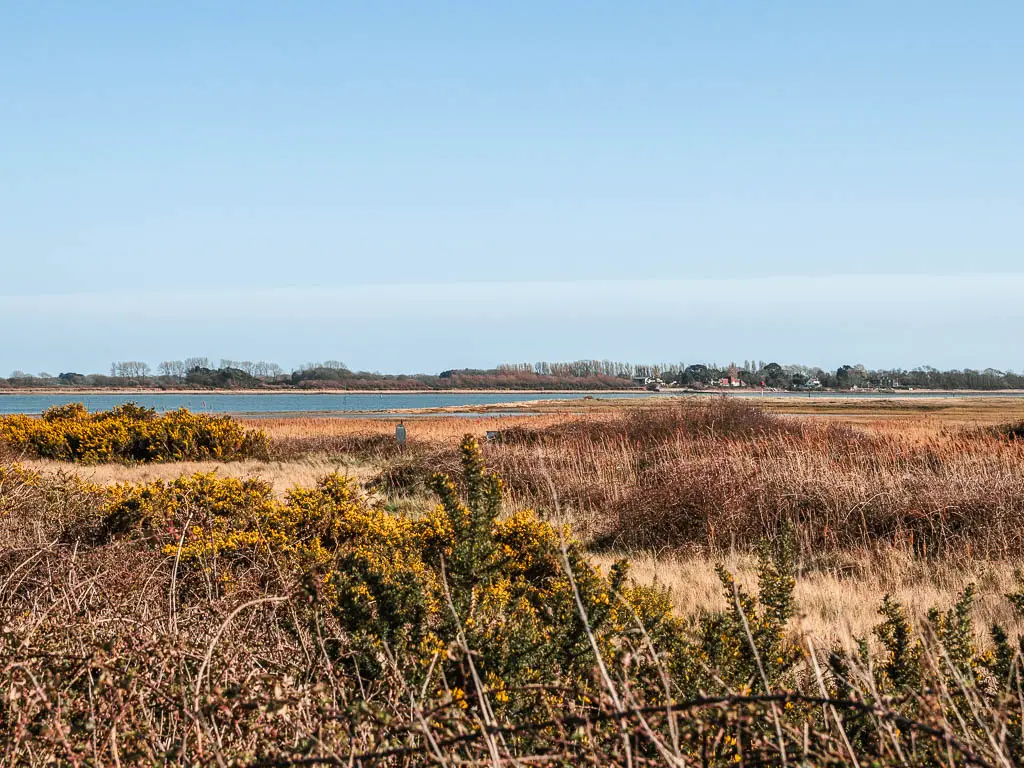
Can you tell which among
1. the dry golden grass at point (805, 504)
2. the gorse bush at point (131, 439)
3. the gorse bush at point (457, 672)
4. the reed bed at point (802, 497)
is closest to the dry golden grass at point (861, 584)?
the dry golden grass at point (805, 504)

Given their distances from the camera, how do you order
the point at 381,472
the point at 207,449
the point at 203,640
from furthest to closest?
the point at 207,449
the point at 381,472
the point at 203,640

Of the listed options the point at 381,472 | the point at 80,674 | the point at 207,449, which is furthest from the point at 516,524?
the point at 207,449

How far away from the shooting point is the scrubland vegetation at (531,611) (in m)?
2.33

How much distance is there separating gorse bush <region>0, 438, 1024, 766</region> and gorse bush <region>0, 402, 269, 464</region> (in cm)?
1352

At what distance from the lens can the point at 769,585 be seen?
14.5 feet

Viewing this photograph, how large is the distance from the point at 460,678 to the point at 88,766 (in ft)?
5.19

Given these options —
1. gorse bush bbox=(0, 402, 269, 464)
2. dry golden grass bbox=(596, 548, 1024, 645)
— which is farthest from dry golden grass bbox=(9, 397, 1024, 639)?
gorse bush bbox=(0, 402, 269, 464)

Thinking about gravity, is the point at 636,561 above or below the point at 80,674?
below

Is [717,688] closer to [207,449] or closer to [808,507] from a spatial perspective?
[808,507]

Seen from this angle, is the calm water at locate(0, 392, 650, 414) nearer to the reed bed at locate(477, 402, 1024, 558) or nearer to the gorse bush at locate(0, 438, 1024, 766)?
the reed bed at locate(477, 402, 1024, 558)

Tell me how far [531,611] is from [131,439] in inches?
716

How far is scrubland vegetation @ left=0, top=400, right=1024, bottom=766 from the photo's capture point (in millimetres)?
2328

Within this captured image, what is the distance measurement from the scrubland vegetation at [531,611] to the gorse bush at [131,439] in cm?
177

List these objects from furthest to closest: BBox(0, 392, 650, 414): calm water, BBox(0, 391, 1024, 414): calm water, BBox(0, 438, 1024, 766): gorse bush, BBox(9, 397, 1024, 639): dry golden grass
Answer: BBox(0, 391, 1024, 414): calm water < BBox(0, 392, 650, 414): calm water < BBox(9, 397, 1024, 639): dry golden grass < BBox(0, 438, 1024, 766): gorse bush
